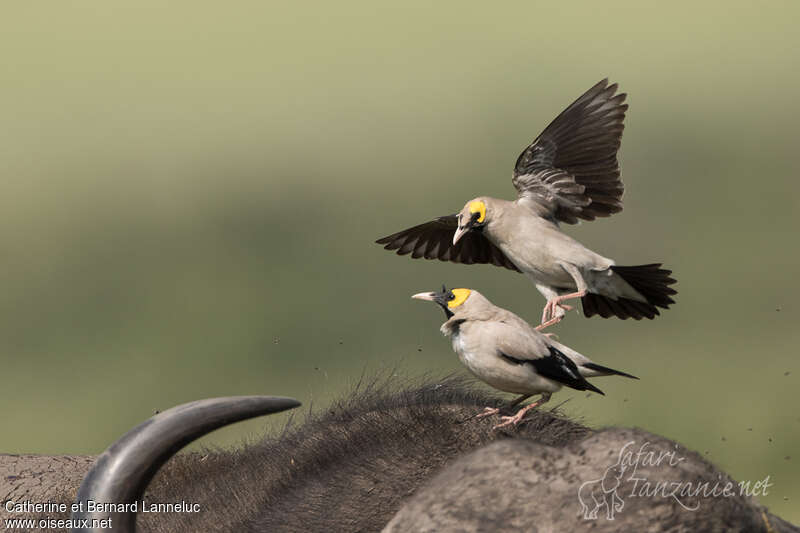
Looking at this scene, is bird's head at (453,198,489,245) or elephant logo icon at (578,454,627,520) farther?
bird's head at (453,198,489,245)

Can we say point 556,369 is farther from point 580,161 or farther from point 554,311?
point 580,161

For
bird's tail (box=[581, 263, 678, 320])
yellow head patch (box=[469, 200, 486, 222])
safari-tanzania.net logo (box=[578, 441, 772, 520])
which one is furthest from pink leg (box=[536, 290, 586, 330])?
safari-tanzania.net logo (box=[578, 441, 772, 520])

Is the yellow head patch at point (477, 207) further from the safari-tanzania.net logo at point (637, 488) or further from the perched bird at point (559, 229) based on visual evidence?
the safari-tanzania.net logo at point (637, 488)

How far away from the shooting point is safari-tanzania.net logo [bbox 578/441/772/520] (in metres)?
2.57

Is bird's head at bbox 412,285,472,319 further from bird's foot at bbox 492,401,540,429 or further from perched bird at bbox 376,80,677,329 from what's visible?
bird's foot at bbox 492,401,540,429

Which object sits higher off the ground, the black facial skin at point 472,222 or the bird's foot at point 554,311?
the black facial skin at point 472,222

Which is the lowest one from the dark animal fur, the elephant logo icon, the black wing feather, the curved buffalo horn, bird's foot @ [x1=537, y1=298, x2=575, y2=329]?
the dark animal fur

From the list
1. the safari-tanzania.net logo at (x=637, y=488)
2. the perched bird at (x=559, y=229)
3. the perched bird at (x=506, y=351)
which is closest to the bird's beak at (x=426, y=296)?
the perched bird at (x=506, y=351)

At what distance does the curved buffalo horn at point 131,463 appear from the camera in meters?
2.90

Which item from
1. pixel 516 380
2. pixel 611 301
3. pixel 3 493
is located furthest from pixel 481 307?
pixel 3 493

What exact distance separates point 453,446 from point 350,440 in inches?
16.1

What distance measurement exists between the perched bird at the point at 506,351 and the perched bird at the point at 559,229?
0.31m

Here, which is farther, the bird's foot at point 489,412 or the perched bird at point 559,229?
the perched bird at point 559,229

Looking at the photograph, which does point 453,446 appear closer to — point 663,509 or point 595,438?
point 595,438
